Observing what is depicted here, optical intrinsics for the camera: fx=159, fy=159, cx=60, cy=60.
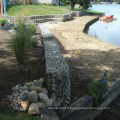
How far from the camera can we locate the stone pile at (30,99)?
2352mm

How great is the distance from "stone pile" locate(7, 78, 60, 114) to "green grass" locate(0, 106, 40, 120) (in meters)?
0.08

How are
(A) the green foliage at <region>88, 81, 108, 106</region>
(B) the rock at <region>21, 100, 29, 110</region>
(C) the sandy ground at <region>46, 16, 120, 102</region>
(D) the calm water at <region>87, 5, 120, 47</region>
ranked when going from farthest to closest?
(D) the calm water at <region>87, 5, 120, 47</region> → (C) the sandy ground at <region>46, 16, 120, 102</region> → (A) the green foliage at <region>88, 81, 108, 106</region> → (B) the rock at <region>21, 100, 29, 110</region>

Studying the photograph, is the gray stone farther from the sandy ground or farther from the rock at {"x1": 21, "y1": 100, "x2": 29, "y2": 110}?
the sandy ground

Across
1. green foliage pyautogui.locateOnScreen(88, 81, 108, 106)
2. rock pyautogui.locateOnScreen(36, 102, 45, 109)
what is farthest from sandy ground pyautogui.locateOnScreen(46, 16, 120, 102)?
rock pyautogui.locateOnScreen(36, 102, 45, 109)

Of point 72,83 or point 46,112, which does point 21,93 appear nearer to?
point 46,112

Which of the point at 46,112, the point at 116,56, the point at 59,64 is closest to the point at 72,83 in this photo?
the point at 59,64

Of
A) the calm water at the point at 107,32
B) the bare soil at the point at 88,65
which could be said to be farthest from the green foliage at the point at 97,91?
the calm water at the point at 107,32

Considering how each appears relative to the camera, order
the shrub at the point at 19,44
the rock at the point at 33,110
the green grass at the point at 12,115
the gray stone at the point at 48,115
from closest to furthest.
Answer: the gray stone at the point at 48,115
the green grass at the point at 12,115
the rock at the point at 33,110
the shrub at the point at 19,44

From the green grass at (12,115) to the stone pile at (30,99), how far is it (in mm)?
77

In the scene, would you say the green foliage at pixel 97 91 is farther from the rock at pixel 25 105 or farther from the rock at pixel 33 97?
the rock at pixel 25 105

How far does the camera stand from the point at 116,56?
612 cm

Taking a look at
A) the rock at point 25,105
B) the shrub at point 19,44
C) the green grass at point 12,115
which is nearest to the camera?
the green grass at point 12,115

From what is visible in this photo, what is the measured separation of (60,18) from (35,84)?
13951 mm

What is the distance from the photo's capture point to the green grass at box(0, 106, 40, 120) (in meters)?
2.13
